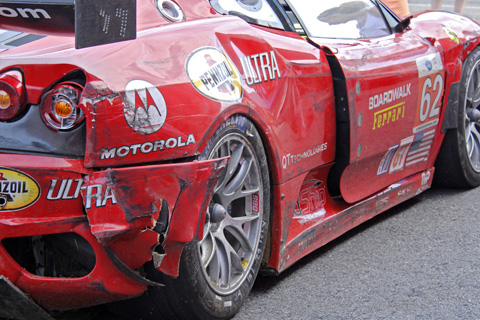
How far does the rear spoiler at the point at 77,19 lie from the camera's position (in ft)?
7.73

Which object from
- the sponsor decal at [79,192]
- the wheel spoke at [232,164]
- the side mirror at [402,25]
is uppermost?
the sponsor decal at [79,192]

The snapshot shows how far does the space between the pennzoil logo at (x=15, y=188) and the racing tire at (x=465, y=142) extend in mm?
3419

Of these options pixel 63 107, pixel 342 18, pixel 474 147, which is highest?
pixel 63 107

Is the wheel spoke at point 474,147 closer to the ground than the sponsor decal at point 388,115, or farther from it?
closer to the ground

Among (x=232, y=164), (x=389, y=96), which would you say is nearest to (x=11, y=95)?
(x=232, y=164)

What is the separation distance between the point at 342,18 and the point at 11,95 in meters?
2.38

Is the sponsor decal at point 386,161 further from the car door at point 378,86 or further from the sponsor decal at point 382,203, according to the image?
the sponsor decal at point 382,203

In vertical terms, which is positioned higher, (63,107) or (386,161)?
(63,107)

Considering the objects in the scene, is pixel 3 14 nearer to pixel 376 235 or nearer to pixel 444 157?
pixel 376 235

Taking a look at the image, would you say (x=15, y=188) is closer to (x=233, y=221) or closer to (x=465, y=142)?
(x=233, y=221)

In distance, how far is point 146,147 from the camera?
2592mm

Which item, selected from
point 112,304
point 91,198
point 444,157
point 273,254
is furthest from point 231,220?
point 444,157

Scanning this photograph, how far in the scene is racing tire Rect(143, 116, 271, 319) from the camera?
2.87 meters

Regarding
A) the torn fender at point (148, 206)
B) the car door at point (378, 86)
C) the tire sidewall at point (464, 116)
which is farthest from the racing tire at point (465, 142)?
the torn fender at point (148, 206)
